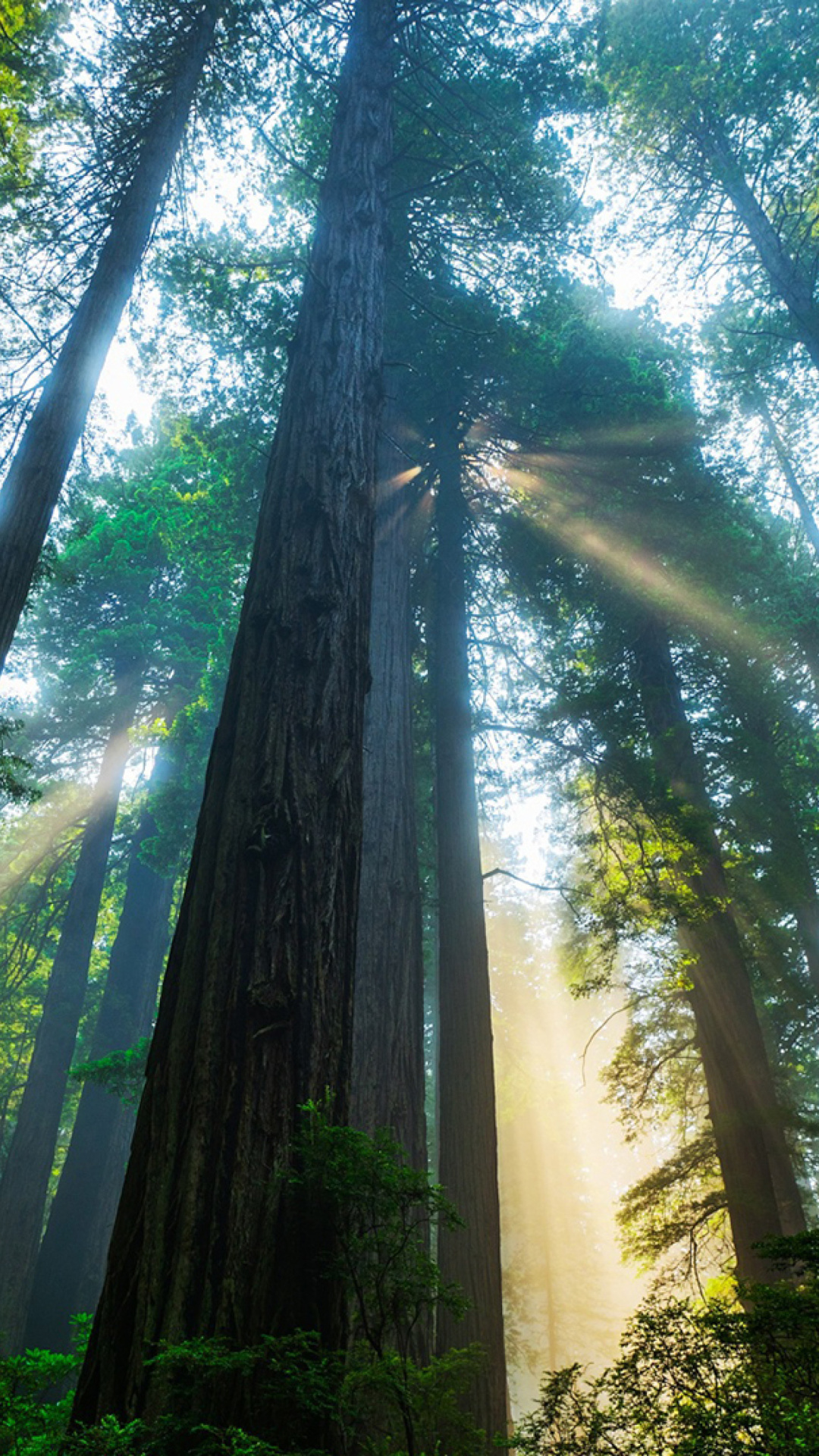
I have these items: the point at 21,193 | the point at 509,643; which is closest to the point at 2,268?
the point at 21,193

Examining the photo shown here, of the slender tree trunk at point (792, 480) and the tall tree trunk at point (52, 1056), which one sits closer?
the tall tree trunk at point (52, 1056)

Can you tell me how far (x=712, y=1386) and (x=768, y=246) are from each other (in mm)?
12420

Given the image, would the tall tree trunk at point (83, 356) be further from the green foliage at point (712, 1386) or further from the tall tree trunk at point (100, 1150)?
the tall tree trunk at point (100, 1150)

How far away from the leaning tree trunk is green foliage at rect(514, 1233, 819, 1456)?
592cm

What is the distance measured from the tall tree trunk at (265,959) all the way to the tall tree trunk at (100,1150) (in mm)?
11152

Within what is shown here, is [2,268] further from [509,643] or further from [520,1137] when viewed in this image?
[520,1137]

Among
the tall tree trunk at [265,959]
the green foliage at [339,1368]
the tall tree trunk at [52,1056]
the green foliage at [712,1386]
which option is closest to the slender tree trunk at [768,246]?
the tall tree trunk at [265,959]

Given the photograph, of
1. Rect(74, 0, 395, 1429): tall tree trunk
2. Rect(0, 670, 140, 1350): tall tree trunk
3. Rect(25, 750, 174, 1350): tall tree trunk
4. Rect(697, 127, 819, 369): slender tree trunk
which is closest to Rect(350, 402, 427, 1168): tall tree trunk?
Rect(74, 0, 395, 1429): tall tree trunk

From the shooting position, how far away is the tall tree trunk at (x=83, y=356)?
5590 millimetres

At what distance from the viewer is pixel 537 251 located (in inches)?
460

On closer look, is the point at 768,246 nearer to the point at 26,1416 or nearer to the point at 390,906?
the point at 390,906

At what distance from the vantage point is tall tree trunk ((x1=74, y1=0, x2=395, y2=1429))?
221 cm

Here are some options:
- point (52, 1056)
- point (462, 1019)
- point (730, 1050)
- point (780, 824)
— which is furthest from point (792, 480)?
point (52, 1056)

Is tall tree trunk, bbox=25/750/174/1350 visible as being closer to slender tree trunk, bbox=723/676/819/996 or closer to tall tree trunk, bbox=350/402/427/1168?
tall tree trunk, bbox=350/402/427/1168
